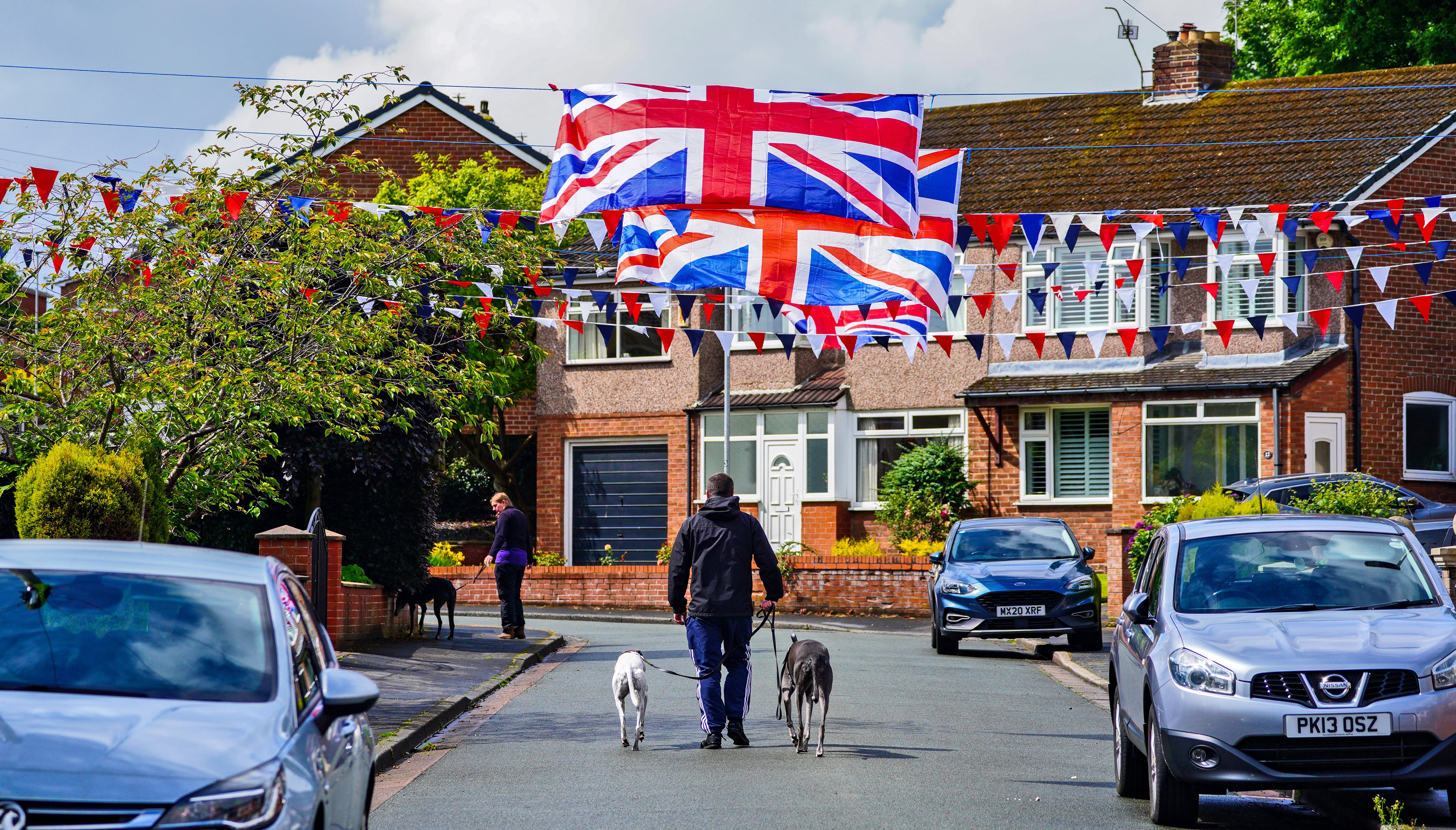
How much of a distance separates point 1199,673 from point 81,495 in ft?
26.2

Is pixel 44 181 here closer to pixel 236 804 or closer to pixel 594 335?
pixel 236 804

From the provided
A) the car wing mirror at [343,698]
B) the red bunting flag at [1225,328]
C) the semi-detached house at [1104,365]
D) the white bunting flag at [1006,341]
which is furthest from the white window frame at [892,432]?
the car wing mirror at [343,698]

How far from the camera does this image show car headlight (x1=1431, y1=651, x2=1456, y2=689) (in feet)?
27.0

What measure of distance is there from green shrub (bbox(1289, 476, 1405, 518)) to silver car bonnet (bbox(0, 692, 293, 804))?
57.3 feet

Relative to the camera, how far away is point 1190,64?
37625mm

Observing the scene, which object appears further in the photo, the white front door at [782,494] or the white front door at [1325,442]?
the white front door at [782,494]

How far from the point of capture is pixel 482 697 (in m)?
15.3

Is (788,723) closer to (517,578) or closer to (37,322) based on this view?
(37,322)

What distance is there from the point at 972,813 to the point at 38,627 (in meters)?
4.96

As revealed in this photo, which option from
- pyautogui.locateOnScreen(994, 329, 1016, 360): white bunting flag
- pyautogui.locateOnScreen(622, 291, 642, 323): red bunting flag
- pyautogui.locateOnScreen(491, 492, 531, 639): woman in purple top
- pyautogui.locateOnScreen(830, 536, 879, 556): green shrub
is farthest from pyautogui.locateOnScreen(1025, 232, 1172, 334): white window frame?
pyautogui.locateOnScreen(491, 492, 531, 639): woman in purple top

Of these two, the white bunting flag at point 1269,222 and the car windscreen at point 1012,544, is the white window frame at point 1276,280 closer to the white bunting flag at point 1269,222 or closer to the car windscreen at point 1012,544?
the car windscreen at point 1012,544

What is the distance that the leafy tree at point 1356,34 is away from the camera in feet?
132

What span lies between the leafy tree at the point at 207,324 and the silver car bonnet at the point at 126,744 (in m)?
7.30

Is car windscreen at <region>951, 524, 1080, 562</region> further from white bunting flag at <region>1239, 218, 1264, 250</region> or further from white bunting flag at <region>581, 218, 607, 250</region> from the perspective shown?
white bunting flag at <region>581, 218, 607, 250</region>
